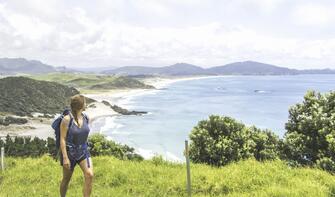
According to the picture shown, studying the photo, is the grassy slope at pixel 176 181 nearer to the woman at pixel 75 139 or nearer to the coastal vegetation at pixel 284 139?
the woman at pixel 75 139

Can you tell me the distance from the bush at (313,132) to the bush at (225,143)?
1.11m

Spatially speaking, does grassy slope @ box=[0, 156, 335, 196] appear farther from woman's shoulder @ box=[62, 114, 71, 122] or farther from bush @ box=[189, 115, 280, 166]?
bush @ box=[189, 115, 280, 166]

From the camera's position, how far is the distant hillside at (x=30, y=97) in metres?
85.7

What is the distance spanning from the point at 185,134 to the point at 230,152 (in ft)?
163

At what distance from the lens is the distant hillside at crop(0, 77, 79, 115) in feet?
281

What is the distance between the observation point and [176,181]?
10531 mm

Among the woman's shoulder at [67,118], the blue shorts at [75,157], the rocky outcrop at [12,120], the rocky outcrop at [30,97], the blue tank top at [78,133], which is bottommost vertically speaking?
the rocky outcrop at [12,120]

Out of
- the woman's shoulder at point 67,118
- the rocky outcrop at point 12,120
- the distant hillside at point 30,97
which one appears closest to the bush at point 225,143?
the woman's shoulder at point 67,118

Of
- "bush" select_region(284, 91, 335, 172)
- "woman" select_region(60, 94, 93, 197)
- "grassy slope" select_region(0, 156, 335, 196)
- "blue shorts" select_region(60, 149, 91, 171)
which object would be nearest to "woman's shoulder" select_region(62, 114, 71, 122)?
"woman" select_region(60, 94, 93, 197)

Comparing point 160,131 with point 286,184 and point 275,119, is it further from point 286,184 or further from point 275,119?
point 286,184

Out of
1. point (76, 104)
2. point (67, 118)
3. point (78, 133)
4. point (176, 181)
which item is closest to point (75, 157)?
point (78, 133)

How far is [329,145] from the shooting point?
14.1 m

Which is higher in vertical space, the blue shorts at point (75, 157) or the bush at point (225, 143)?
the blue shorts at point (75, 157)

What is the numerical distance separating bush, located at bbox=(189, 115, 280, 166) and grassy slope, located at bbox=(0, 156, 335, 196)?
349 centimetres
